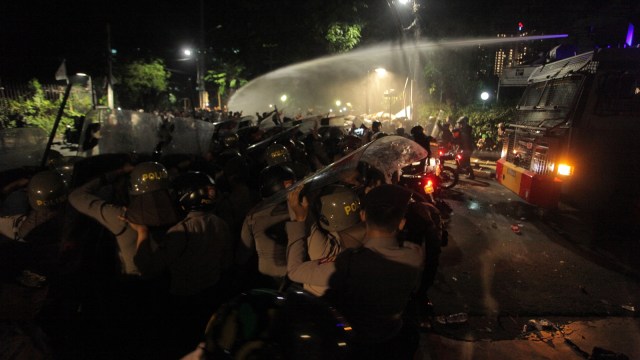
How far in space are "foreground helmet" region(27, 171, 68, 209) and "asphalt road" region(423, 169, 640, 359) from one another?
367 centimetres

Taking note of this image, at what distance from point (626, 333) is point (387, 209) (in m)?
3.73

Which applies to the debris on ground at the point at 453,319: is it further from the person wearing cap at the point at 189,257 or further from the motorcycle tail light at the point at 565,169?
the motorcycle tail light at the point at 565,169

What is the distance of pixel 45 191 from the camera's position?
3371mm

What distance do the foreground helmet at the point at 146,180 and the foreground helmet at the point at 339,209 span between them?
51.0 inches

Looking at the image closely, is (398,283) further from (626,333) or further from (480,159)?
(480,159)

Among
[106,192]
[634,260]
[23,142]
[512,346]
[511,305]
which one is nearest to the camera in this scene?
[106,192]

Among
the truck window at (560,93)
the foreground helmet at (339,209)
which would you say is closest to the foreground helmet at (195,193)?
the foreground helmet at (339,209)

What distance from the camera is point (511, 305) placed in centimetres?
468

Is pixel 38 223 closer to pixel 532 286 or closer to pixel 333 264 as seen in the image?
pixel 333 264

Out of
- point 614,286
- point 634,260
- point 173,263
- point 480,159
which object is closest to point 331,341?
point 173,263

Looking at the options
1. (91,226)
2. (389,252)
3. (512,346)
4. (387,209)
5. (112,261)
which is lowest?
(512,346)

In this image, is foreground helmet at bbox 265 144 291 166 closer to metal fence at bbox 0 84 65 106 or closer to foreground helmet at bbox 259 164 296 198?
foreground helmet at bbox 259 164 296 198

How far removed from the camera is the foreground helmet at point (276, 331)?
1.42 m

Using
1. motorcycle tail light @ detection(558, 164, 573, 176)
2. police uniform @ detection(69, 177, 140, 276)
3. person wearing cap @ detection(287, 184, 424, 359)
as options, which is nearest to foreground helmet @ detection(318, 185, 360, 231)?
person wearing cap @ detection(287, 184, 424, 359)
